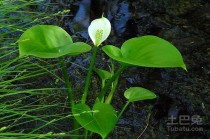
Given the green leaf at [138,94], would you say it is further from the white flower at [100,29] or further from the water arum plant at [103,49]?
the white flower at [100,29]

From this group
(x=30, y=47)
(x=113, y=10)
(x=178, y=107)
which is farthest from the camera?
(x=113, y=10)

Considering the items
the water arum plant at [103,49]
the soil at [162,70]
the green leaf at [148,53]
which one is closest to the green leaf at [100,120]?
the water arum plant at [103,49]

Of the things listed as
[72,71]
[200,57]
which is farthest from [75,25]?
[200,57]

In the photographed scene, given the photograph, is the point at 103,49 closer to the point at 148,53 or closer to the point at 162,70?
the point at 148,53

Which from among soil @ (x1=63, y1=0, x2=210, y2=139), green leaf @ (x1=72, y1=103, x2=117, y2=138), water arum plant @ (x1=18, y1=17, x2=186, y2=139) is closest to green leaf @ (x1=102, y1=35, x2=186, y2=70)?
water arum plant @ (x1=18, y1=17, x2=186, y2=139)

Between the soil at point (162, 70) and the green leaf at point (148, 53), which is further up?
the green leaf at point (148, 53)

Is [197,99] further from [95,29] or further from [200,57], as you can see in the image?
[95,29]

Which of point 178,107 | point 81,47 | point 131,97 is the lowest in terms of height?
point 178,107

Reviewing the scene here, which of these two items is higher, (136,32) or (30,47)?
(30,47)
